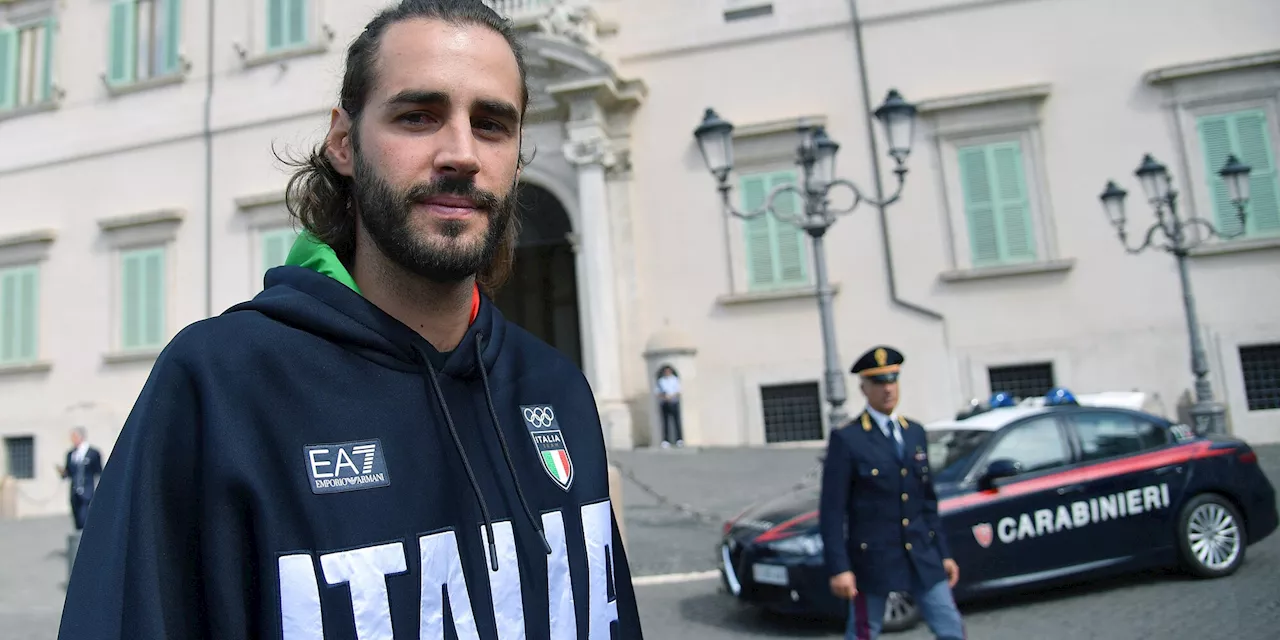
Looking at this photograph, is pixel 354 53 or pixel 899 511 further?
pixel 899 511

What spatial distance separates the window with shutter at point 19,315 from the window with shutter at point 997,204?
18642 millimetres

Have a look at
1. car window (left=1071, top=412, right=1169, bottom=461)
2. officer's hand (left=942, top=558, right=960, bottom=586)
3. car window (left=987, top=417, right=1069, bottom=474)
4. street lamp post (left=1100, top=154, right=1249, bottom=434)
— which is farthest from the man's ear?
street lamp post (left=1100, top=154, right=1249, bottom=434)

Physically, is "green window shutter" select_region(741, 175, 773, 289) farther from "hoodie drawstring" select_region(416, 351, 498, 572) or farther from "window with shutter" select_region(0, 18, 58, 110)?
"window with shutter" select_region(0, 18, 58, 110)

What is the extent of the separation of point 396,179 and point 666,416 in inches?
535

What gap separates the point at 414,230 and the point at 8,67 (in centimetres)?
2351

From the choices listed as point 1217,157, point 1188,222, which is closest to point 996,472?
point 1188,222

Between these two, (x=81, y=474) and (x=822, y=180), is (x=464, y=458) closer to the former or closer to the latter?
(x=822, y=180)

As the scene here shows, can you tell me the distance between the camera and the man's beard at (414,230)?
4.19ft

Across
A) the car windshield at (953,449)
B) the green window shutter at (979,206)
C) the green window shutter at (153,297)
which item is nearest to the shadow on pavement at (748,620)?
the car windshield at (953,449)

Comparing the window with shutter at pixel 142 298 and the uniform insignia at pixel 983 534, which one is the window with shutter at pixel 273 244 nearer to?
the window with shutter at pixel 142 298

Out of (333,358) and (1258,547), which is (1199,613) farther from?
(333,358)

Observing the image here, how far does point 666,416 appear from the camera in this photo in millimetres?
14727

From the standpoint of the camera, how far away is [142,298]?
704 inches

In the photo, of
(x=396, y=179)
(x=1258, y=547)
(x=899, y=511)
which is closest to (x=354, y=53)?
(x=396, y=179)
